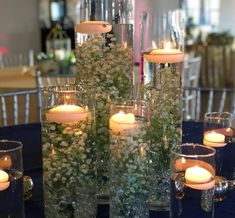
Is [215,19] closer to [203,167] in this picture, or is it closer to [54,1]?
[54,1]

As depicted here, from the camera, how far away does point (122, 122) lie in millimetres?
901

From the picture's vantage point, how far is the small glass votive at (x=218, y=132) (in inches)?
47.3

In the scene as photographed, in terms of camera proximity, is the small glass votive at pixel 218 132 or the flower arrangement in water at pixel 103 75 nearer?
the flower arrangement in water at pixel 103 75

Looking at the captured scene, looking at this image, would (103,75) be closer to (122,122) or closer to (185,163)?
(122,122)

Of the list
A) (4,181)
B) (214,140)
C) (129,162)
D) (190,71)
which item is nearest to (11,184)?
(4,181)

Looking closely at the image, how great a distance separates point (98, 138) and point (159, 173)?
164 mm

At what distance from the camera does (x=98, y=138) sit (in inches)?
41.4

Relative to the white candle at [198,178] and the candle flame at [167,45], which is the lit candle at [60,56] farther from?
the white candle at [198,178]

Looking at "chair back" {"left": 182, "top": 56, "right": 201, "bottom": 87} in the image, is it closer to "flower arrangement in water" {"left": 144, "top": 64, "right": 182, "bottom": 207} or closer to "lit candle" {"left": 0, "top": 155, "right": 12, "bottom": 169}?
"flower arrangement in water" {"left": 144, "top": 64, "right": 182, "bottom": 207}

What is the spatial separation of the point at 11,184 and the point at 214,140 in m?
0.57

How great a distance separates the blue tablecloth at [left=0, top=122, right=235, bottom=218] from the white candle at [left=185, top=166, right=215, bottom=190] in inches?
2.4

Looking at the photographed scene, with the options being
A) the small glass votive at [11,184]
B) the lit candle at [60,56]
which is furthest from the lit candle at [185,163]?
the lit candle at [60,56]

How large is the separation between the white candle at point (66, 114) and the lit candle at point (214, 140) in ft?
1.40

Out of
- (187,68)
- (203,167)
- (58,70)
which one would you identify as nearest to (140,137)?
(203,167)
